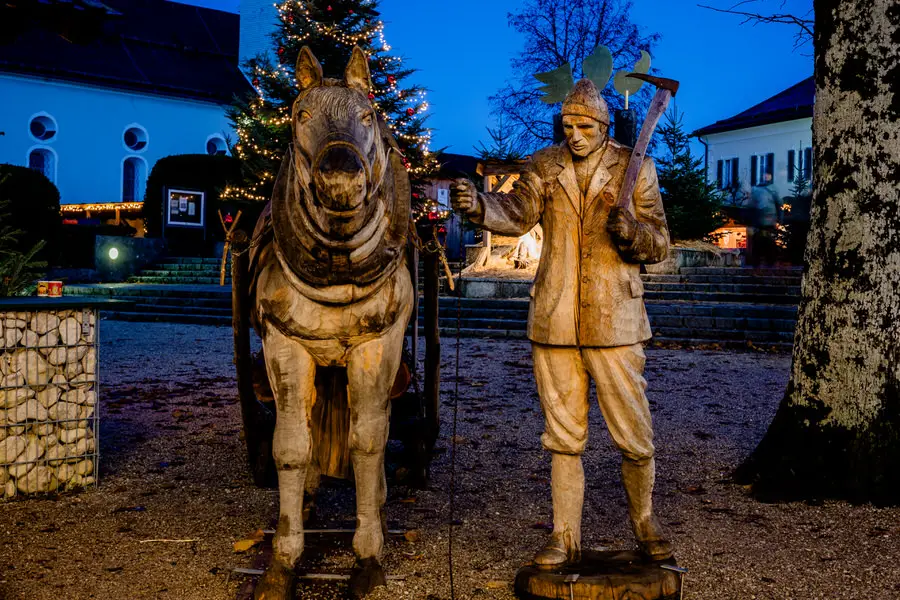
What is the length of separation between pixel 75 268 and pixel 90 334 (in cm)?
1977

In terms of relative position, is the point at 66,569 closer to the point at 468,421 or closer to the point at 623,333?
the point at 623,333

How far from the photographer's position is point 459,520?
4.95m

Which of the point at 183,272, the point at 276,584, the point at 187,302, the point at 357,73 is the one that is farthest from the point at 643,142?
the point at 183,272

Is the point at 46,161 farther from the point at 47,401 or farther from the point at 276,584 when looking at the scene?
the point at 276,584

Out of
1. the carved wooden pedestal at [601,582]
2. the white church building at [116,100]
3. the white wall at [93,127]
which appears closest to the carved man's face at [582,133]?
the carved wooden pedestal at [601,582]

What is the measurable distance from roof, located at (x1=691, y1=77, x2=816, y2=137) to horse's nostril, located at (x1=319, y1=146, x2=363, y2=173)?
39.4 m

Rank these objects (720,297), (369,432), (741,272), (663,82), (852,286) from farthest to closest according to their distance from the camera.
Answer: (741,272) < (720,297) < (852,286) < (369,432) < (663,82)

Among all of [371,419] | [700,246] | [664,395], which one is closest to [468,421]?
[664,395]

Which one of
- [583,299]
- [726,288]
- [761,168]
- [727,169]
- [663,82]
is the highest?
[727,169]

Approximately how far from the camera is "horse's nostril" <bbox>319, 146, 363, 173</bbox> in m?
3.03

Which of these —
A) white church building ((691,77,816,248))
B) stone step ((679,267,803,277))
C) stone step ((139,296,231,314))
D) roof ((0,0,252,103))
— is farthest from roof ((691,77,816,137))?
stone step ((139,296,231,314))

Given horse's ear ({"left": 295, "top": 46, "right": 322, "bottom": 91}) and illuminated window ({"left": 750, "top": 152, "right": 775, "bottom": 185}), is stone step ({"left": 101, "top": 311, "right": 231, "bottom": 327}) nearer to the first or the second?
horse's ear ({"left": 295, "top": 46, "right": 322, "bottom": 91})

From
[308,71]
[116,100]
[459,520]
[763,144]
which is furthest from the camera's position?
[763,144]

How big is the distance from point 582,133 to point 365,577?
219 cm
